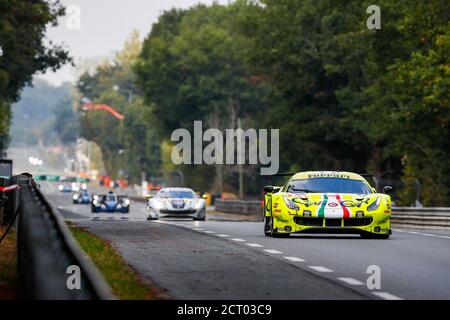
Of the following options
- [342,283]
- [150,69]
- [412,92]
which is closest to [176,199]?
[412,92]

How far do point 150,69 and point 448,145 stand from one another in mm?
57277

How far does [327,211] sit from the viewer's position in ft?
79.9

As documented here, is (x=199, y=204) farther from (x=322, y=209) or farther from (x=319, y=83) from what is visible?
(x=319, y=83)

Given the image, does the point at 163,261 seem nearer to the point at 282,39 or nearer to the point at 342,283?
the point at 342,283

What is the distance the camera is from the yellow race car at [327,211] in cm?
2442

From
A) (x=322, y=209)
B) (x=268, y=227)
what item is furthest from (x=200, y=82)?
(x=322, y=209)

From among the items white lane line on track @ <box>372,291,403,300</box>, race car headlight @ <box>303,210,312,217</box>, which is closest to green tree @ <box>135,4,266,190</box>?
race car headlight @ <box>303,210,312,217</box>

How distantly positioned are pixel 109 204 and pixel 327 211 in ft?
171

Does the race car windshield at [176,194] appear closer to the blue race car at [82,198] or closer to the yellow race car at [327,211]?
the yellow race car at [327,211]

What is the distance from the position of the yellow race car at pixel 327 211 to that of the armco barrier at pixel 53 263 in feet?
39.9

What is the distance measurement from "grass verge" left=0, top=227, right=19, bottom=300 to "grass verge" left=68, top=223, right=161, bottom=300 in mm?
978

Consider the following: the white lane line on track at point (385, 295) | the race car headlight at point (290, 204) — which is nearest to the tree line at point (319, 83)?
the race car headlight at point (290, 204)

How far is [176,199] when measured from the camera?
1735 inches
